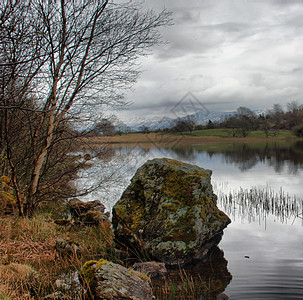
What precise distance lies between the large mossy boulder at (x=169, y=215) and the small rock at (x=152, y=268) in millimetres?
368

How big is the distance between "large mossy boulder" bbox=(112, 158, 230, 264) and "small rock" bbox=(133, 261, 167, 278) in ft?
1.21

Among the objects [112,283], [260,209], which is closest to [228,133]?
[260,209]

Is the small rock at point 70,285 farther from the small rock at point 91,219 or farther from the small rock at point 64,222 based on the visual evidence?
the small rock at point 91,219

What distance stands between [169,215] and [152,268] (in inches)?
50.8


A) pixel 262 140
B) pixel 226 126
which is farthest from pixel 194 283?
pixel 226 126

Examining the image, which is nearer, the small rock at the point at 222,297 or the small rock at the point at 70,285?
the small rock at the point at 70,285

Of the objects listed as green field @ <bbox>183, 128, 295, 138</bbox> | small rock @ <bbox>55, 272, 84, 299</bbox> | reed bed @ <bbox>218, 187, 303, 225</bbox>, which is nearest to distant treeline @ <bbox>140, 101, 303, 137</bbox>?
green field @ <bbox>183, 128, 295, 138</bbox>

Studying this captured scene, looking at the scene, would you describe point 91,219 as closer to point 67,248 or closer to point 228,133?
point 67,248

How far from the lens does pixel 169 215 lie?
6.95 m

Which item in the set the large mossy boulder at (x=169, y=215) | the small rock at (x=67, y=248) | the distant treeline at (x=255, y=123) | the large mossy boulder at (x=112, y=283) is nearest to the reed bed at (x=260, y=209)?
the large mossy boulder at (x=169, y=215)

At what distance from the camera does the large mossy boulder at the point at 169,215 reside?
22.1ft

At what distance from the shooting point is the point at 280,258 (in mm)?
7930

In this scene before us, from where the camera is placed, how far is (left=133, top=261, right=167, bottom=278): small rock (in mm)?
6070

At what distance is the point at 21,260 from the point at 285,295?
17.2 feet
